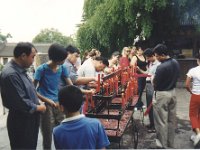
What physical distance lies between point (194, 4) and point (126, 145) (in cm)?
1023

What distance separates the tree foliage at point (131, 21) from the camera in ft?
48.1

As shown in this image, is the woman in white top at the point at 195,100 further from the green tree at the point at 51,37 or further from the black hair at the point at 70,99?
the green tree at the point at 51,37

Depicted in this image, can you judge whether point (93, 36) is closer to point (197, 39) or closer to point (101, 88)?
point (197, 39)

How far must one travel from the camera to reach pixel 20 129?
4102 mm

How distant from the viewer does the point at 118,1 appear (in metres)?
15.0

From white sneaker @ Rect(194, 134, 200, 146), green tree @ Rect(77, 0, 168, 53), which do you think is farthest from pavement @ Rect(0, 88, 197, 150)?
green tree @ Rect(77, 0, 168, 53)

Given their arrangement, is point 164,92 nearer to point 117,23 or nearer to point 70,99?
point 70,99

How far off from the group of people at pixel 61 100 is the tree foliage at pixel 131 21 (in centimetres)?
746

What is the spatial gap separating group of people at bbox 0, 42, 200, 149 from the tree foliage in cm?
746

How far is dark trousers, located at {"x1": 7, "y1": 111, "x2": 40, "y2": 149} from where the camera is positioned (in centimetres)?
409

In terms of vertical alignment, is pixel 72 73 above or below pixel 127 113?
above

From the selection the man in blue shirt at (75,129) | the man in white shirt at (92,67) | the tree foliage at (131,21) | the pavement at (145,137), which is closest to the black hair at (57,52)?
the man in white shirt at (92,67)

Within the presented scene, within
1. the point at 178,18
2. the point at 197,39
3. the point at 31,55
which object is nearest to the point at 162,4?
the point at 178,18

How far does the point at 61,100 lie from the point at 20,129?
1408mm
